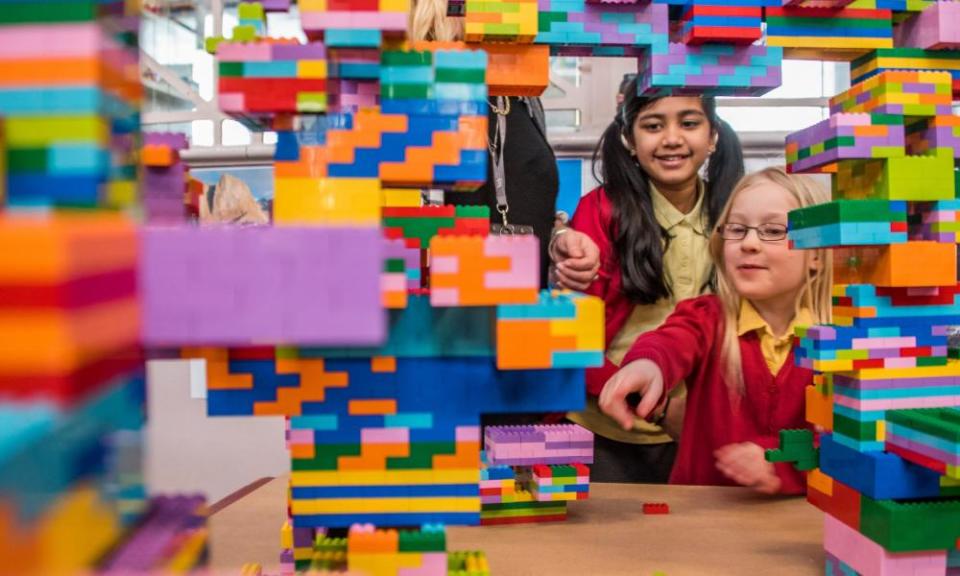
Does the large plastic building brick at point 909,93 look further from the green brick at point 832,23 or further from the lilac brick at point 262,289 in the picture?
the lilac brick at point 262,289

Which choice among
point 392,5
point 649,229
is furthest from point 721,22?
point 649,229

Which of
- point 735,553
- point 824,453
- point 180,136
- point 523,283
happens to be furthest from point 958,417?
point 180,136

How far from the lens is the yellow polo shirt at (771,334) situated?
1.13m

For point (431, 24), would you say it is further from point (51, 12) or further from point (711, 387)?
point (711, 387)

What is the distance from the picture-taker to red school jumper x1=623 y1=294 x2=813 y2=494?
1095 mm

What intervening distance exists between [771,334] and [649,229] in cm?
26

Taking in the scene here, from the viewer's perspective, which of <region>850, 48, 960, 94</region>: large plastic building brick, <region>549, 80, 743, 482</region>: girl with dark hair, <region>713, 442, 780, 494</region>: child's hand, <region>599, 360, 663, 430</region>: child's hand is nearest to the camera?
<region>850, 48, 960, 94</region>: large plastic building brick

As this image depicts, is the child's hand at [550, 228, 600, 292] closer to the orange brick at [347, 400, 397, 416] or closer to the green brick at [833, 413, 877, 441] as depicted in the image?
the green brick at [833, 413, 877, 441]

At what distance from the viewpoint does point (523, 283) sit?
0.48m

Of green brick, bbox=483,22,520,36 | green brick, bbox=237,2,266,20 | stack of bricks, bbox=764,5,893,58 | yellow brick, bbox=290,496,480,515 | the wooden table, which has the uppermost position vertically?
stack of bricks, bbox=764,5,893,58

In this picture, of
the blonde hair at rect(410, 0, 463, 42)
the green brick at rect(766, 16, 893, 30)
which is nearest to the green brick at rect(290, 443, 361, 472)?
the blonde hair at rect(410, 0, 463, 42)

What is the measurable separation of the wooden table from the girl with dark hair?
1.08ft

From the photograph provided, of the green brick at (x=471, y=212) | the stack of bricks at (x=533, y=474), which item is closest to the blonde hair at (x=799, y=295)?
the stack of bricks at (x=533, y=474)

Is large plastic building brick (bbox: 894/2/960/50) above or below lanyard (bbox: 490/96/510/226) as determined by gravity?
above
